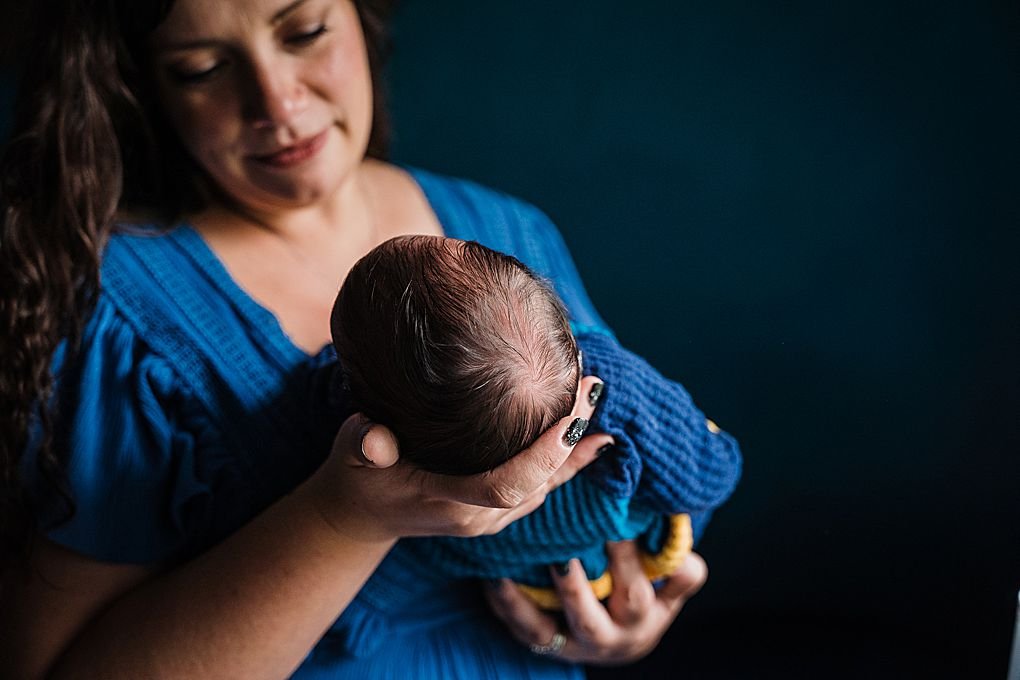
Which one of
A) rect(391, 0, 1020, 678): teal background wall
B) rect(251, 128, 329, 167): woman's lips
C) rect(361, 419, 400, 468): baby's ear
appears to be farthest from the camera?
rect(391, 0, 1020, 678): teal background wall

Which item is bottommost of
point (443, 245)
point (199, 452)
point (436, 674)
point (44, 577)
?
point (436, 674)

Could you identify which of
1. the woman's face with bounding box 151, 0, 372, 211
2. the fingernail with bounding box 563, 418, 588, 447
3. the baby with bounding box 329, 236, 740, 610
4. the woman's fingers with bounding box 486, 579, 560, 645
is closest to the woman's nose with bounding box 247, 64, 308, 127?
the woman's face with bounding box 151, 0, 372, 211

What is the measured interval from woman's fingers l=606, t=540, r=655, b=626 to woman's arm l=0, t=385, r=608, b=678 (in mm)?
215

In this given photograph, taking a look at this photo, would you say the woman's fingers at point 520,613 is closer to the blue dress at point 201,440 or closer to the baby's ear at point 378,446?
the blue dress at point 201,440

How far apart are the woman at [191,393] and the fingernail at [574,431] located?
0.01 m

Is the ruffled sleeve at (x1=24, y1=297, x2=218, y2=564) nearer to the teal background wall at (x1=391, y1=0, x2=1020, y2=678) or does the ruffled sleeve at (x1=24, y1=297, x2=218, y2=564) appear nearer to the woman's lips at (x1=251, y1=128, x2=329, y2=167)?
the woman's lips at (x1=251, y1=128, x2=329, y2=167)

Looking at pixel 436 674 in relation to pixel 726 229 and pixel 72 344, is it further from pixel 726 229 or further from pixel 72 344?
pixel 726 229

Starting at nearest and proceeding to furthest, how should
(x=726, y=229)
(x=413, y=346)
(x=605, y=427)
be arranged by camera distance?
(x=413, y=346), (x=605, y=427), (x=726, y=229)

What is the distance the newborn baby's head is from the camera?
30.9 inches

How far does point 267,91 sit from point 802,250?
759 millimetres

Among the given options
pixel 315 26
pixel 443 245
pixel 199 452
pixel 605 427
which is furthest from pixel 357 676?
pixel 315 26

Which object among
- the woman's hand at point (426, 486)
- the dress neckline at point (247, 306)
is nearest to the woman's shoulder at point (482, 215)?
the dress neckline at point (247, 306)

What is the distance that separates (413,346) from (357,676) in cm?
45

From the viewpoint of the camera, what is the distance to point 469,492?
82cm
